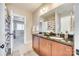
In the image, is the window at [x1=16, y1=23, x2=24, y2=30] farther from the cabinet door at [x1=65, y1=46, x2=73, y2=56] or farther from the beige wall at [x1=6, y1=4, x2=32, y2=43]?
the cabinet door at [x1=65, y1=46, x2=73, y2=56]

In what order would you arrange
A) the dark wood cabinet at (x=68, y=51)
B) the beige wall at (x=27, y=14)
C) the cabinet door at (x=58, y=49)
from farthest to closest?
the beige wall at (x=27, y=14)
the cabinet door at (x=58, y=49)
the dark wood cabinet at (x=68, y=51)

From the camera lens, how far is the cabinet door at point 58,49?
5.48ft

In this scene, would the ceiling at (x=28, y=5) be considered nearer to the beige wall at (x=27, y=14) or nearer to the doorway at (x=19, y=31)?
the beige wall at (x=27, y=14)

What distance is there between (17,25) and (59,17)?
852 mm

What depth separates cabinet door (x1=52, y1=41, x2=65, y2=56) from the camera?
5.48 feet

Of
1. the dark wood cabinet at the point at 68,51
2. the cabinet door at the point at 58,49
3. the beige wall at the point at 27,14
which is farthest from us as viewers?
the beige wall at the point at 27,14

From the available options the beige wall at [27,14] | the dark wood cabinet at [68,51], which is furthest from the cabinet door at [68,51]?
the beige wall at [27,14]

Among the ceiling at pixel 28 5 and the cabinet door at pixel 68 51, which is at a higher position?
the ceiling at pixel 28 5

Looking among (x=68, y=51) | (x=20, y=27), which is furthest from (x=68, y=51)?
(x=20, y=27)

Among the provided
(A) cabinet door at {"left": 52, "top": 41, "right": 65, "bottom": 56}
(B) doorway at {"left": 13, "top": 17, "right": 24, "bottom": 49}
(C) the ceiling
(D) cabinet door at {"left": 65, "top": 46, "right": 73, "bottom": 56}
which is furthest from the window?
(D) cabinet door at {"left": 65, "top": 46, "right": 73, "bottom": 56}

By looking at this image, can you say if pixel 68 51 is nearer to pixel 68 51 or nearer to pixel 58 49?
pixel 68 51

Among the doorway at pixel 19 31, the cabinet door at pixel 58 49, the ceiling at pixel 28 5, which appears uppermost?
the ceiling at pixel 28 5

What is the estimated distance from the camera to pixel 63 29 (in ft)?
6.33

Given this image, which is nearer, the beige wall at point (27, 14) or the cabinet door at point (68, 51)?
the cabinet door at point (68, 51)
